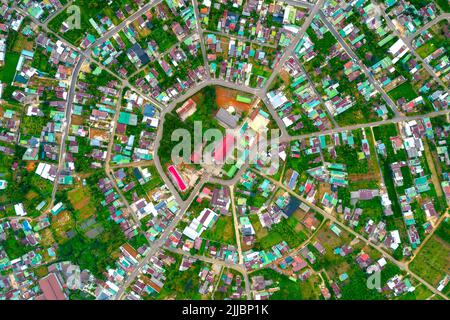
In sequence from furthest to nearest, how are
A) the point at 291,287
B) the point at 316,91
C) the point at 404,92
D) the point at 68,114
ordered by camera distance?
the point at 68,114 → the point at 316,91 → the point at 404,92 → the point at 291,287

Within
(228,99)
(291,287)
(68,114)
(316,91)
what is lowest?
(291,287)

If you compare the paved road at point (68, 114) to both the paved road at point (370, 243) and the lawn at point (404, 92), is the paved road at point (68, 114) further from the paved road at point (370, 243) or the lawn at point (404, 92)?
the lawn at point (404, 92)

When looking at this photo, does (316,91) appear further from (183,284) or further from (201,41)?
(183,284)

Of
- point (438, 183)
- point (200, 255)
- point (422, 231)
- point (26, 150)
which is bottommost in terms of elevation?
point (422, 231)

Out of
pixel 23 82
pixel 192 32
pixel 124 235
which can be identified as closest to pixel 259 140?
pixel 192 32

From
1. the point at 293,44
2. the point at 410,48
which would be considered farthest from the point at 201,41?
the point at 410,48

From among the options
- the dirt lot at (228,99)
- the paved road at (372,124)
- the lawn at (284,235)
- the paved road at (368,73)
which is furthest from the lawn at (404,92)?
the lawn at (284,235)

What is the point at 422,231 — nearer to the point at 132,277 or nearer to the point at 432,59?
the point at 432,59

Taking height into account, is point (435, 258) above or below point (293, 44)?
below
